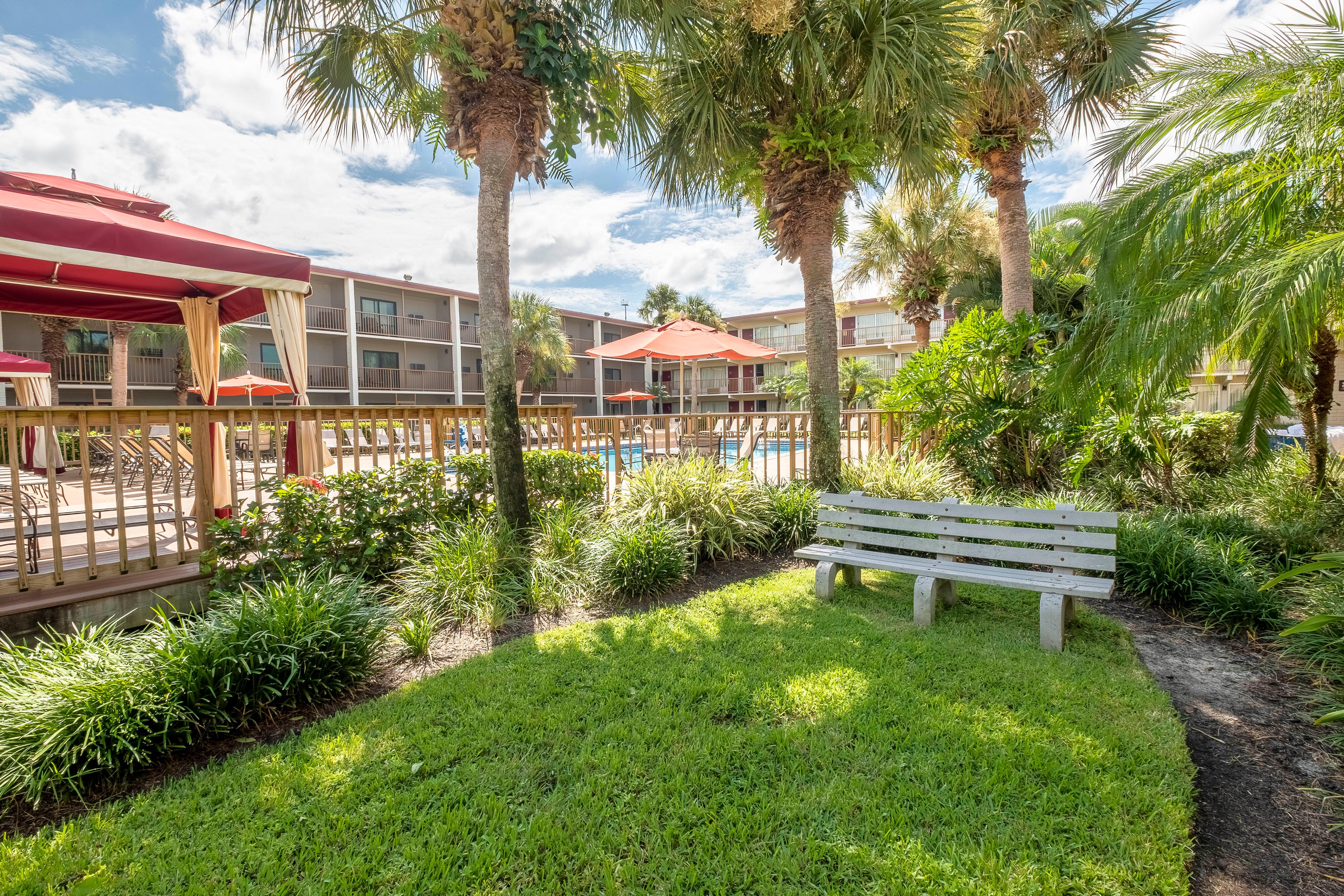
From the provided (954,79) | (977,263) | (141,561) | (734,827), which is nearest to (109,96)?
(141,561)

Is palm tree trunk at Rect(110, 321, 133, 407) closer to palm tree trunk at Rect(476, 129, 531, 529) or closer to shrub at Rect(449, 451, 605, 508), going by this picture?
shrub at Rect(449, 451, 605, 508)

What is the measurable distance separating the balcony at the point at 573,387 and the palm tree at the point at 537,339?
4363 millimetres

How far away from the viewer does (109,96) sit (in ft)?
25.8

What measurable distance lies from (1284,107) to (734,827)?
20.1ft

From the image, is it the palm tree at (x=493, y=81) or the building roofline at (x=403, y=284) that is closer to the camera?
the palm tree at (x=493, y=81)

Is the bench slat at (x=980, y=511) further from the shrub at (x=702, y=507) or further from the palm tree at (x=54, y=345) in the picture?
the palm tree at (x=54, y=345)

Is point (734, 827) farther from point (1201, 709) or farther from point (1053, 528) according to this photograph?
point (1053, 528)

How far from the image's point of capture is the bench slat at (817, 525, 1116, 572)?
394 centimetres

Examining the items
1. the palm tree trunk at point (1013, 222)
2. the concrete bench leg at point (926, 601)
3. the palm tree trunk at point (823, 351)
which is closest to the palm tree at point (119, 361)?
the palm tree trunk at point (823, 351)

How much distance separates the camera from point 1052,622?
3762mm

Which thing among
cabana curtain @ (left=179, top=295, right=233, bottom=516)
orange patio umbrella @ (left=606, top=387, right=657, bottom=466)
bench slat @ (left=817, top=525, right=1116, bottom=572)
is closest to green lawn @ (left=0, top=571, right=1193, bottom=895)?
bench slat @ (left=817, top=525, right=1116, bottom=572)

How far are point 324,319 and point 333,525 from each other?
26494 mm

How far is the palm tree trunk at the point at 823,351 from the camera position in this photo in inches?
283

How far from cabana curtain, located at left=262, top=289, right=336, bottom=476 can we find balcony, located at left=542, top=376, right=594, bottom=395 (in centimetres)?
2925
